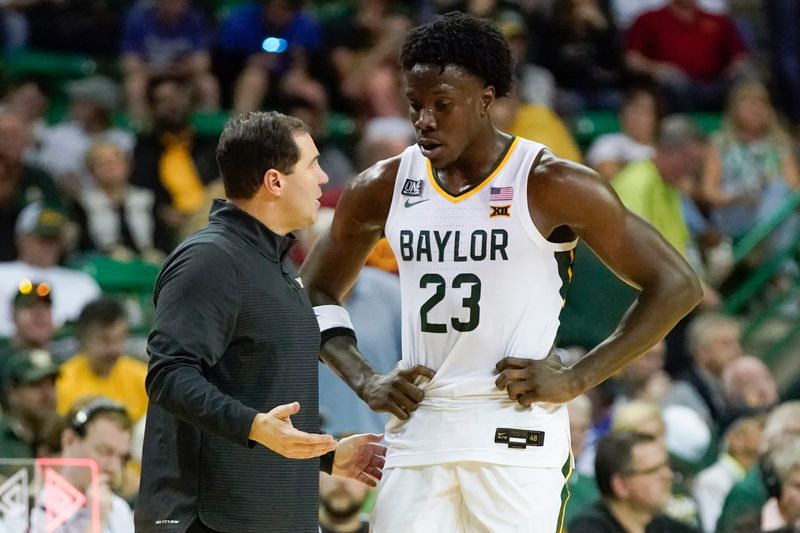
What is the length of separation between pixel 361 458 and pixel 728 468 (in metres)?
3.99

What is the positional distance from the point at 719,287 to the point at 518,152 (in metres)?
6.42

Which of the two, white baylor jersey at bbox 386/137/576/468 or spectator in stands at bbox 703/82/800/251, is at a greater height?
white baylor jersey at bbox 386/137/576/468

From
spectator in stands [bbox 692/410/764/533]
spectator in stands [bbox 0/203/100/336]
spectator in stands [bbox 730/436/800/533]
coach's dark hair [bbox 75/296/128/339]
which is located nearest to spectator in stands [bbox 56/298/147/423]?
coach's dark hair [bbox 75/296/128/339]

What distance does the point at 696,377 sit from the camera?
9.17 metres

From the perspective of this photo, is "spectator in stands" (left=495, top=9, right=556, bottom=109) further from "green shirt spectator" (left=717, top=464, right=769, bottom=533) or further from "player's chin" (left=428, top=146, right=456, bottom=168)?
"player's chin" (left=428, top=146, right=456, bottom=168)

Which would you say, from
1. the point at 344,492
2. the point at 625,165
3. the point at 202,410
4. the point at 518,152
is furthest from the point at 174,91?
the point at 202,410

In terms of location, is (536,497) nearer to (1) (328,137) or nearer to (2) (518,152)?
(2) (518,152)

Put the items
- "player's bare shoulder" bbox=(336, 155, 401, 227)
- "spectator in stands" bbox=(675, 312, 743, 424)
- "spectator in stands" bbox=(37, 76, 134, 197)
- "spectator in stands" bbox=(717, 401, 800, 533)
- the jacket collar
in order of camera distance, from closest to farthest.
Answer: the jacket collar, "player's bare shoulder" bbox=(336, 155, 401, 227), "spectator in stands" bbox=(717, 401, 800, 533), "spectator in stands" bbox=(675, 312, 743, 424), "spectator in stands" bbox=(37, 76, 134, 197)

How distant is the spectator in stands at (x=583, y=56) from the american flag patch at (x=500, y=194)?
7466mm

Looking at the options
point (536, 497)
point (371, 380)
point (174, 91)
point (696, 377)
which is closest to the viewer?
point (536, 497)

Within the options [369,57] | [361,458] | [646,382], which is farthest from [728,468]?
[369,57]

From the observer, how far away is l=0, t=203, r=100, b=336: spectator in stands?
8805 millimetres

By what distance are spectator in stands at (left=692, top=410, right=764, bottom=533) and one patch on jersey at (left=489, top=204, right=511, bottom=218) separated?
381 centimetres

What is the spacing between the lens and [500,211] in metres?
4.36
